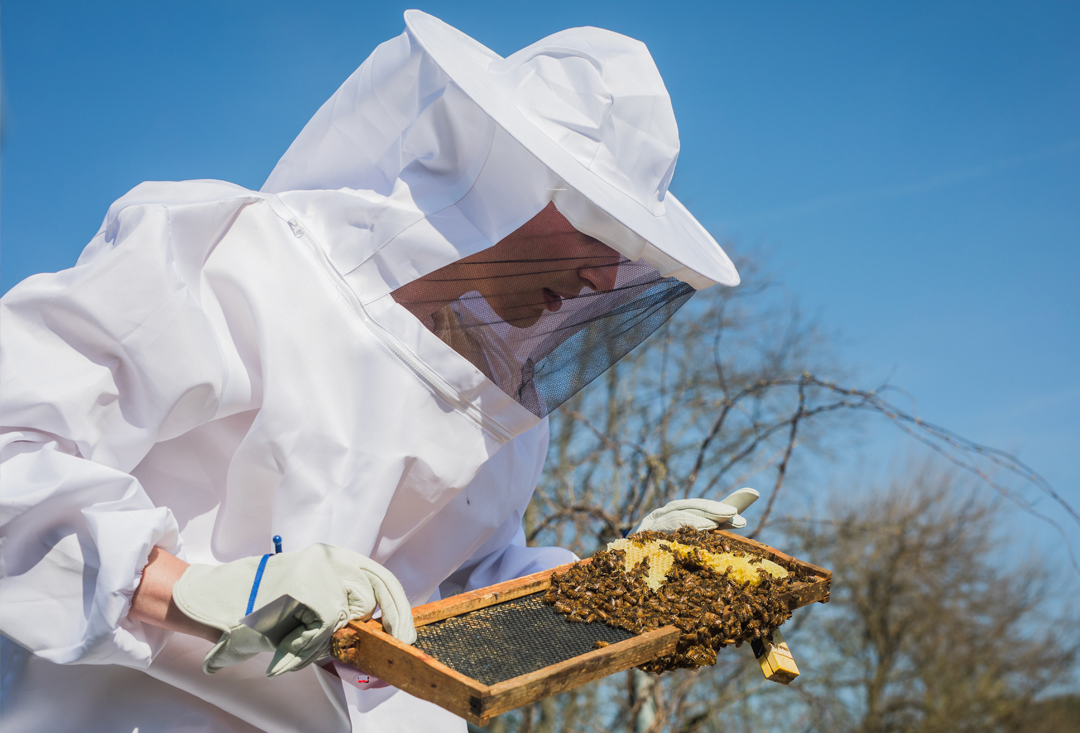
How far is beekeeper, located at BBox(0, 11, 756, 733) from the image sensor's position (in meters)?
1.71

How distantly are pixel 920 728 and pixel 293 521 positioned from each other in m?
15.0

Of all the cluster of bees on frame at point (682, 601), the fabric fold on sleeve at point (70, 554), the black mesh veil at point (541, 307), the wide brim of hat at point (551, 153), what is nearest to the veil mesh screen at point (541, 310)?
the black mesh veil at point (541, 307)

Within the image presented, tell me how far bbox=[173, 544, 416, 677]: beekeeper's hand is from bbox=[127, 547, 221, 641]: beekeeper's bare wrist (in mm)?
41

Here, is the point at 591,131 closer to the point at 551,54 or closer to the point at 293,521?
the point at 551,54

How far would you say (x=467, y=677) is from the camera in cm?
159

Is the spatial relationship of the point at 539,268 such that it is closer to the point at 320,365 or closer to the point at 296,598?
the point at 320,365

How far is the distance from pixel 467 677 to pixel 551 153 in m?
1.31

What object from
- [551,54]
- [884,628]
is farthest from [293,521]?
[884,628]

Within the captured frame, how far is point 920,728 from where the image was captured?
13.6 metres

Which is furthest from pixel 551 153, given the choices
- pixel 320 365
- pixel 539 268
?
pixel 320 365

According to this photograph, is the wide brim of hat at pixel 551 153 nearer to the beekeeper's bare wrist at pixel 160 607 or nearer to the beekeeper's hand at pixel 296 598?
the beekeeper's hand at pixel 296 598

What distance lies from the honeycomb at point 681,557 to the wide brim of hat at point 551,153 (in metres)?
0.85

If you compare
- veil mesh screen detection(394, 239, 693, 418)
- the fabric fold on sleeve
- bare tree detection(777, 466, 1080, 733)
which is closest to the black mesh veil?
veil mesh screen detection(394, 239, 693, 418)

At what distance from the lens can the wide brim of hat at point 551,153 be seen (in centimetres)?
201
